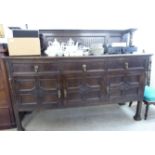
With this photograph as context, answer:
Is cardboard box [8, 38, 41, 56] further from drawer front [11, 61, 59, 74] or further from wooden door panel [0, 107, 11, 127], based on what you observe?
wooden door panel [0, 107, 11, 127]

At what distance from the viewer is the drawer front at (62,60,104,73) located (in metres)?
1.70

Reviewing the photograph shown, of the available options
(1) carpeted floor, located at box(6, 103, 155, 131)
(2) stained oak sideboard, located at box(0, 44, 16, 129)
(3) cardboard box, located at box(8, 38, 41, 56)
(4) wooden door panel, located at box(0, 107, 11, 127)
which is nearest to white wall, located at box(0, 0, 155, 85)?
(3) cardboard box, located at box(8, 38, 41, 56)

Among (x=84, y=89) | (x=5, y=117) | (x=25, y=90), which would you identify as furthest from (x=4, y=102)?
(x=84, y=89)

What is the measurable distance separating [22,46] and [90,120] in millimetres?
1372

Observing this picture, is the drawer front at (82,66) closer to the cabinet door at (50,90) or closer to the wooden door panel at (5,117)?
the cabinet door at (50,90)

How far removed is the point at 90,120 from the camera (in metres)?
2.11

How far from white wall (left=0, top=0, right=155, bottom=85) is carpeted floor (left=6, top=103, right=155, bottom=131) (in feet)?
4.42
